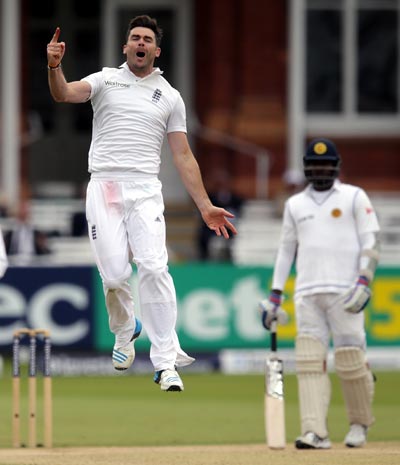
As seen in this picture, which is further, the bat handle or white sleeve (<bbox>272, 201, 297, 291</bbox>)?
white sleeve (<bbox>272, 201, 297, 291</bbox>)

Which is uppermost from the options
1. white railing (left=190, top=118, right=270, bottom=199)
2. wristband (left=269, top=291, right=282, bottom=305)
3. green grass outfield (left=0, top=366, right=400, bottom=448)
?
white railing (left=190, top=118, right=270, bottom=199)

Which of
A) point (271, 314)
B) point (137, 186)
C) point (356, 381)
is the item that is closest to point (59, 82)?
point (137, 186)

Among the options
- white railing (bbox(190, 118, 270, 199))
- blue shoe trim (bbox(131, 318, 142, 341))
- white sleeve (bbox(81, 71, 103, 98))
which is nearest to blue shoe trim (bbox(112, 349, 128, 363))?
blue shoe trim (bbox(131, 318, 142, 341))

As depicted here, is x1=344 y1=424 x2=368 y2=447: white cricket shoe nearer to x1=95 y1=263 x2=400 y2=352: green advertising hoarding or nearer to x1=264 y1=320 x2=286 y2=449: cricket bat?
x1=264 y1=320 x2=286 y2=449: cricket bat

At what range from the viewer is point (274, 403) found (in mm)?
11016

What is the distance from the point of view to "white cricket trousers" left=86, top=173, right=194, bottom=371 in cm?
980

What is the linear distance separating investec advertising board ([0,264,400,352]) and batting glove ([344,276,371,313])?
635cm

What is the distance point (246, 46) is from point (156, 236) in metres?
12.7

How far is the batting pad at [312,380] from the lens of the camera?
11797mm

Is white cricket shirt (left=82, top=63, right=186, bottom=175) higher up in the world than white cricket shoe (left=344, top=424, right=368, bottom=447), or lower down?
higher up

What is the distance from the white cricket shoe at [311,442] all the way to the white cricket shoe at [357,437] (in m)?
0.33

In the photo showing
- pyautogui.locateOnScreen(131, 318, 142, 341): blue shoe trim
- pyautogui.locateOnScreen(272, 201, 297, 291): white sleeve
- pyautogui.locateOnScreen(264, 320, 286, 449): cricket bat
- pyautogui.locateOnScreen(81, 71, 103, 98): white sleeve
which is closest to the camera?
pyautogui.locateOnScreen(81, 71, 103, 98): white sleeve

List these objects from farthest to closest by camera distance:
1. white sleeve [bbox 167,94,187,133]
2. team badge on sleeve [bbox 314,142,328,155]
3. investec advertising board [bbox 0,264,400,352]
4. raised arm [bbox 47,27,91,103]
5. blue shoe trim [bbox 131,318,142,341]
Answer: investec advertising board [bbox 0,264,400,352], team badge on sleeve [bbox 314,142,328,155], blue shoe trim [bbox 131,318,142,341], white sleeve [bbox 167,94,187,133], raised arm [bbox 47,27,91,103]

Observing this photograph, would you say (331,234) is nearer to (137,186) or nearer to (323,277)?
(323,277)
